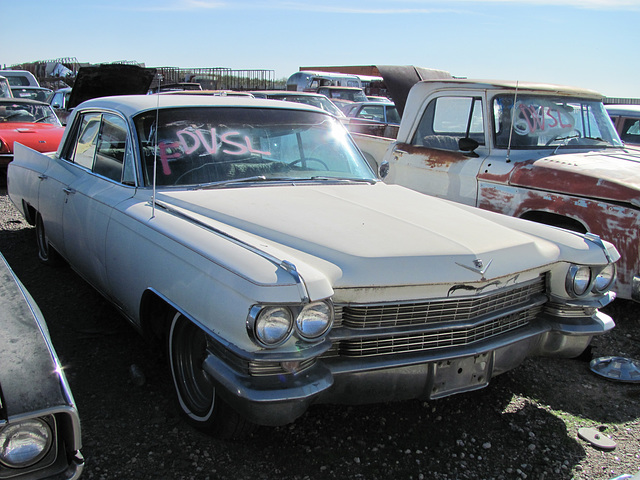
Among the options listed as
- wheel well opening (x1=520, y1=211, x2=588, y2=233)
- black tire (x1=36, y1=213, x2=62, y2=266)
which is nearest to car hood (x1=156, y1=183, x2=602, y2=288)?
wheel well opening (x1=520, y1=211, x2=588, y2=233)

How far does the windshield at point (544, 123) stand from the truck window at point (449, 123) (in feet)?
0.70

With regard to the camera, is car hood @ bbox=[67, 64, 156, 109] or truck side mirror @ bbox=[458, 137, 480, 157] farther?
car hood @ bbox=[67, 64, 156, 109]

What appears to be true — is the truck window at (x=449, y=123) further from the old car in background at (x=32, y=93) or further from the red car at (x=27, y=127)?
the old car in background at (x=32, y=93)

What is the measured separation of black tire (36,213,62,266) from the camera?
15.8 ft

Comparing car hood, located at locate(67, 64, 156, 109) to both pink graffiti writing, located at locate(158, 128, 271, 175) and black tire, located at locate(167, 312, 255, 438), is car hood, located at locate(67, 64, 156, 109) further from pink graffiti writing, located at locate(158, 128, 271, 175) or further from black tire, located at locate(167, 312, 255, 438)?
black tire, located at locate(167, 312, 255, 438)

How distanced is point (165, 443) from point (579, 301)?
2.22 metres

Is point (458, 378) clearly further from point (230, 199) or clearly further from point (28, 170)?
point (28, 170)

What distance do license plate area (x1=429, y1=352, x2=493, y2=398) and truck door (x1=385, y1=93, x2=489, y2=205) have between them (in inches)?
105

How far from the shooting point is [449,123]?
18.1ft

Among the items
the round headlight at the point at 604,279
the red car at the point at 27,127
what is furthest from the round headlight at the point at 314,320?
the red car at the point at 27,127

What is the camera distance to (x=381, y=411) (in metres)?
2.99

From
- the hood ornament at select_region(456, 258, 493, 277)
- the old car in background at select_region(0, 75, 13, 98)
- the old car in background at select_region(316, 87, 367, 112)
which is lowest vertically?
the hood ornament at select_region(456, 258, 493, 277)

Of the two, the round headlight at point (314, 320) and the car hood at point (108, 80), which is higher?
the car hood at point (108, 80)

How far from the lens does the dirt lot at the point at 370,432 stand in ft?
8.22
